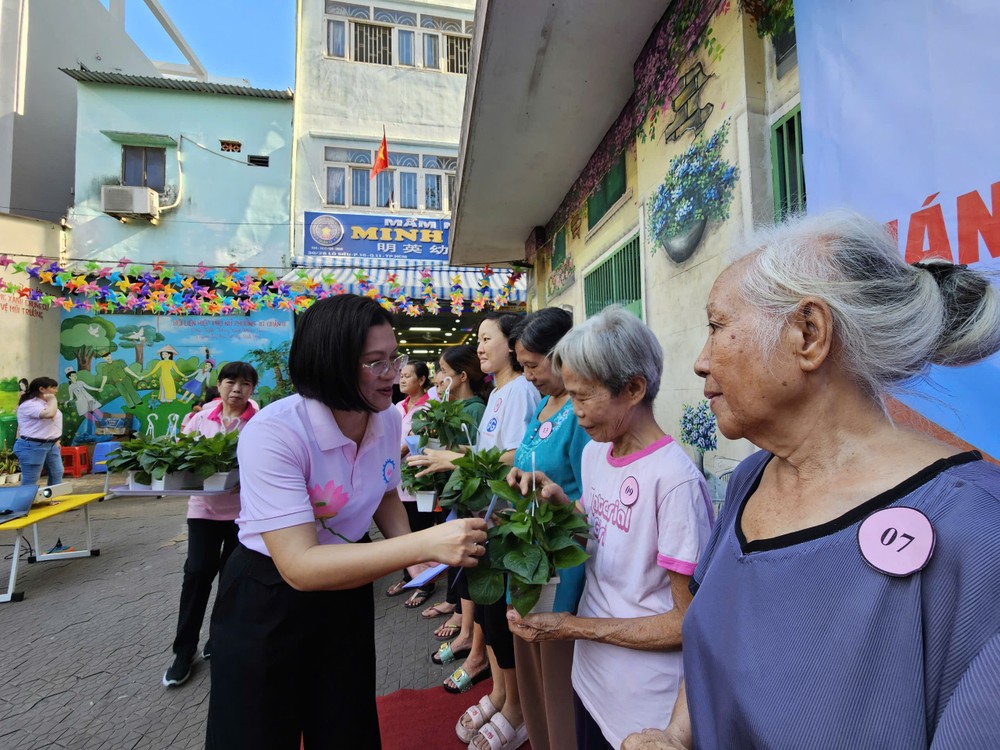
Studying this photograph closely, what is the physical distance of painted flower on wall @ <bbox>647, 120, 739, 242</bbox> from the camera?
2584 millimetres

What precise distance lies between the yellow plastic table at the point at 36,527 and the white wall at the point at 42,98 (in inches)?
351

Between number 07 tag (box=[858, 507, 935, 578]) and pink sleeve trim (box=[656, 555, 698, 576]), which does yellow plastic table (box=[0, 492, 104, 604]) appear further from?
number 07 tag (box=[858, 507, 935, 578])

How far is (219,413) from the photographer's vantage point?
3.66m

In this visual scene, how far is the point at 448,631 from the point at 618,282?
9.99 feet

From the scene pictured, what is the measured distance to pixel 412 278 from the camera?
10.2m

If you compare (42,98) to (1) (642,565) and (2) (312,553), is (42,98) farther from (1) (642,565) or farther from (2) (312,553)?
(1) (642,565)

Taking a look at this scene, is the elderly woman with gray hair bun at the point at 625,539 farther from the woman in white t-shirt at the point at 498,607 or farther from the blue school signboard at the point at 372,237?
the blue school signboard at the point at 372,237

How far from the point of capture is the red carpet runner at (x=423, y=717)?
2408mm

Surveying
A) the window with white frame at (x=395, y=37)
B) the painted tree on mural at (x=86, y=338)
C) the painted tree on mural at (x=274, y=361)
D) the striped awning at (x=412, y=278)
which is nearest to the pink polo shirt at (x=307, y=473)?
the striped awning at (x=412, y=278)

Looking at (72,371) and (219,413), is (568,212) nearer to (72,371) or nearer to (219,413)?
(219,413)

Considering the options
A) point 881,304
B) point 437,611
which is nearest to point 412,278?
point 437,611

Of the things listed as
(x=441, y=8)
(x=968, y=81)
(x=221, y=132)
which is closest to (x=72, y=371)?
(x=221, y=132)

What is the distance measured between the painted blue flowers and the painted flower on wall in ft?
Result: 3.52

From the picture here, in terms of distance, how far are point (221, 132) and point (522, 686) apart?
43.1 ft
